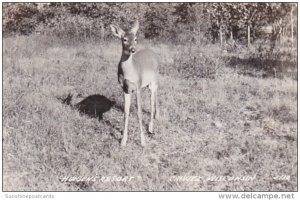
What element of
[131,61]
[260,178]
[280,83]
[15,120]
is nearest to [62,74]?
[15,120]

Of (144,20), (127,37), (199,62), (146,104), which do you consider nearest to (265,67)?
(199,62)

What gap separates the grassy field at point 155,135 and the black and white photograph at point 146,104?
0.01 metres

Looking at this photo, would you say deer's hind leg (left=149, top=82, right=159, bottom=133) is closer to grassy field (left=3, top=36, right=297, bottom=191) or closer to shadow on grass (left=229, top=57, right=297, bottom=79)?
grassy field (left=3, top=36, right=297, bottom=191)

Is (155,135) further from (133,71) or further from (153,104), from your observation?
(133,71)

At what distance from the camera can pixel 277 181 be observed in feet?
12.4

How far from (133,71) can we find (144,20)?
4.85 metres

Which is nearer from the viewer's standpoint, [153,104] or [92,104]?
[153,104]

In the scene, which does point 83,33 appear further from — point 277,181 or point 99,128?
point 277,181

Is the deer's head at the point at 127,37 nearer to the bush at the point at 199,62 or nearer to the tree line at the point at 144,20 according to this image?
the bush at the point at 199,62

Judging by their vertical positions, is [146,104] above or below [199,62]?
below

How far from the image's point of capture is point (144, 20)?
8828 millimetres

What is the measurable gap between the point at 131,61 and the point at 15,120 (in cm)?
170

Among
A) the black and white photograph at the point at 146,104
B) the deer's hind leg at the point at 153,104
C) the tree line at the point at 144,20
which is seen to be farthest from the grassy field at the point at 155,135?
the tree line at the point at 144,20

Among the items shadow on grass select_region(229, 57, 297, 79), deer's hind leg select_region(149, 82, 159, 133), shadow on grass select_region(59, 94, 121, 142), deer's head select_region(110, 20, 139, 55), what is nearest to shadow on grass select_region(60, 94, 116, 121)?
shadow on grass select_region(59, 94, 121, 142)
